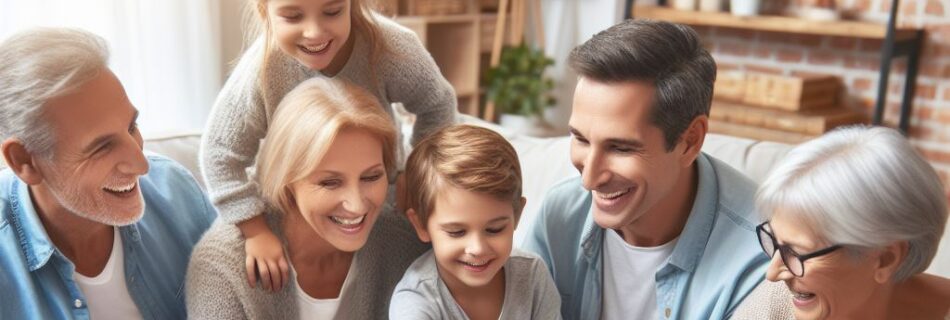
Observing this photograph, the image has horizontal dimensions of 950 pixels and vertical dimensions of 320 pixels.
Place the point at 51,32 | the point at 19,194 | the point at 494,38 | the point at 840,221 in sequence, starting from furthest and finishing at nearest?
1. the point at 494,38
2. the point at 19,194
3. the point at 51,32
4. the point at 840,221

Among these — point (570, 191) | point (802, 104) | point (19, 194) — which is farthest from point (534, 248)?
point (802, 104)

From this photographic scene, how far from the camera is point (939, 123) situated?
3.76 m

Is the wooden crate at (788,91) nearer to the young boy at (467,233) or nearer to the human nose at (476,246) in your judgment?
the young boy at (467,233)

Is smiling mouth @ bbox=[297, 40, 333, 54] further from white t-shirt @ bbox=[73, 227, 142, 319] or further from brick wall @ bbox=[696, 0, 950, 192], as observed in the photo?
brick wall @ bbox=[696, 0, 950, 192]

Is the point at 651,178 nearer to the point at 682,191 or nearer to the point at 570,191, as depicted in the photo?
the point at 682,191

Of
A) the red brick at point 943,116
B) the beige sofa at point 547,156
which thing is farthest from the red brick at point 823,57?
the beige sofa at point 547,156

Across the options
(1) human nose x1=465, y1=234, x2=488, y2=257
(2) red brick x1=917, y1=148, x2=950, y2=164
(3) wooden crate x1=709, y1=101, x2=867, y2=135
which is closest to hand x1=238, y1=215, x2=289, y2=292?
(1) human nose x1=465, y1=234, x2=488, y2=257

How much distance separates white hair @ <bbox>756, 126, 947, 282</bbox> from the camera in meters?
1.25

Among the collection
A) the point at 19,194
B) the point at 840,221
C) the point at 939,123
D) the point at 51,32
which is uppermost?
the point at 51,32

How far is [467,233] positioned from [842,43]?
2.92 m

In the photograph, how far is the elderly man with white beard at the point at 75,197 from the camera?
58.9 inches

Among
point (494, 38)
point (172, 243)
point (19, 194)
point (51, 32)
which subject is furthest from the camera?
point (494, 38)

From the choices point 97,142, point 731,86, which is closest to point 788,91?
point 731,86

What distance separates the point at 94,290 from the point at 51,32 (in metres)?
0.49
